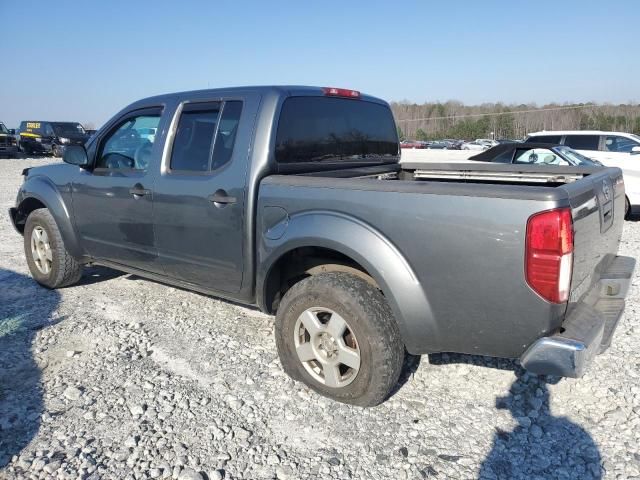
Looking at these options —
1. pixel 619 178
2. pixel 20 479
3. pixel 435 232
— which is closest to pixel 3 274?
pixel 20 479

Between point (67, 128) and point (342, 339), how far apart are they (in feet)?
100

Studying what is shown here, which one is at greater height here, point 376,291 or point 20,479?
point 376,291

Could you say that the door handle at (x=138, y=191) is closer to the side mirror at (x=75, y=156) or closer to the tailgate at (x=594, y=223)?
the side mirror at (x=75, y=156)

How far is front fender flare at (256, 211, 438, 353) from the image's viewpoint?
8.70 feet

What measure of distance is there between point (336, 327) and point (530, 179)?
2.01 m

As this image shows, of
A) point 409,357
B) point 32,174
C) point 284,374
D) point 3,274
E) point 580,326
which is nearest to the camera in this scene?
point 580,326

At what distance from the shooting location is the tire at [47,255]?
15.7 feet

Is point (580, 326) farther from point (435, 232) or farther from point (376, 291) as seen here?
point (376, 291)

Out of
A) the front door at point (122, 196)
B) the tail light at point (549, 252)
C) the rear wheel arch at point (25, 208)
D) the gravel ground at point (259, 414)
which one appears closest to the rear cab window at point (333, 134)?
the front door at point (122, 196)

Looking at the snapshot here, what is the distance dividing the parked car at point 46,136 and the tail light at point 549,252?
28.5 m

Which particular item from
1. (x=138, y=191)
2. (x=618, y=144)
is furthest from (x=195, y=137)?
(x=618, y=144)

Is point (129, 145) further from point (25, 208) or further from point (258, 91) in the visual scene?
point (25, 208)

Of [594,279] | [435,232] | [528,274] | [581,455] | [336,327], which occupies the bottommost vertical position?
[581,455]

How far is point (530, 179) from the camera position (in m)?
3.82
